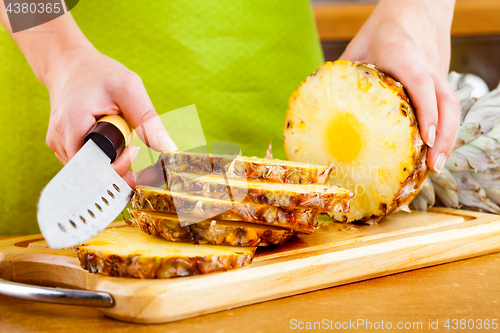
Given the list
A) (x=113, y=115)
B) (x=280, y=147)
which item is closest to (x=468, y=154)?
(x=280, y=147)

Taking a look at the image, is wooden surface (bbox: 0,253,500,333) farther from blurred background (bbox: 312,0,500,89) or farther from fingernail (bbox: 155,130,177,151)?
blurred background (bbox: 312,0,500,89)

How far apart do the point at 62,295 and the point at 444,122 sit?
1.06 metres

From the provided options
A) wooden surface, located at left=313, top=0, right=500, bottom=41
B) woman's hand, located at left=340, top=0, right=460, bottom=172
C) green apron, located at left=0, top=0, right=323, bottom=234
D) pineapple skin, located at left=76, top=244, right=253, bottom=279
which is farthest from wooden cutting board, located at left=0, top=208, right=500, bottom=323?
wooden surface, located at left=313, top=0, right=500, bottom=41

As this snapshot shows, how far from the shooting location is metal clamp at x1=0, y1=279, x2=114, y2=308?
74 cm

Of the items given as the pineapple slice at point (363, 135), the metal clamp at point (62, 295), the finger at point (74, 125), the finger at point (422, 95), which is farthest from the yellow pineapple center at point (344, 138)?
the metal clamp at point (62, 295)

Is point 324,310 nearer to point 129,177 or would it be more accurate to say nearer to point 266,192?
point 266,192

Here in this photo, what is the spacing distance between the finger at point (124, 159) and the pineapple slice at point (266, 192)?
139 millimetres

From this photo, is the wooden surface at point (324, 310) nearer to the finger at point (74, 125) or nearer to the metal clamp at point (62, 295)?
the metal clamp at point (62, 295)

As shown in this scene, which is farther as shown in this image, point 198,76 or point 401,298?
point 198,76

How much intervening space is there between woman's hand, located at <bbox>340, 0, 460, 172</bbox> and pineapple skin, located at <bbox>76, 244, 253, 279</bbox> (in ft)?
2.37

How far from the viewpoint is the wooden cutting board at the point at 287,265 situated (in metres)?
0.78

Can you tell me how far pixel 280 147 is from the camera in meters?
1.84

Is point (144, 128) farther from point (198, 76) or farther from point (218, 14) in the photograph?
point (218, 14)

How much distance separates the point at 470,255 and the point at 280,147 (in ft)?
2.94
